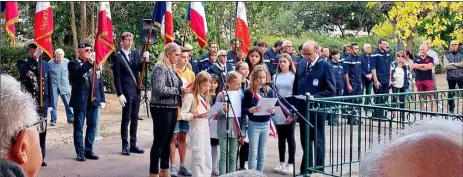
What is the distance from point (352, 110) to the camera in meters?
6.72

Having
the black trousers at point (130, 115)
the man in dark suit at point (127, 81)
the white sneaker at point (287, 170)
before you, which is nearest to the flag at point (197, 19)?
the man in dark suit at point (127, 81)

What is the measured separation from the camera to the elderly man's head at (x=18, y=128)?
1.87 metres

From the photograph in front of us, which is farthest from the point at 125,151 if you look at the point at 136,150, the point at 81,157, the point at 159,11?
the point at 159,11

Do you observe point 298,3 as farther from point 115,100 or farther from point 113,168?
point 113,168

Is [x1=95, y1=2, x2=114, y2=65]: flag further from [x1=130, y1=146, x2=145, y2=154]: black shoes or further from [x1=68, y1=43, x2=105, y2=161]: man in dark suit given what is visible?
[x1=130, y1=146, x2=145, y2=154]: black shoes

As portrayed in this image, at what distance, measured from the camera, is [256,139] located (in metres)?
7.99

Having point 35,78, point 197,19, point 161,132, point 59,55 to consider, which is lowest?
point 161,132

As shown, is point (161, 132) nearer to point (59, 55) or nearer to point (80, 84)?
point (80, 84)

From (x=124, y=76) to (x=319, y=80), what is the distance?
289cm

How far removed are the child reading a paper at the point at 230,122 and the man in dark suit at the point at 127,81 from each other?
6.76 feet

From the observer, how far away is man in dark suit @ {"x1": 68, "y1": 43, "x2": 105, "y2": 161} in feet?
30.5

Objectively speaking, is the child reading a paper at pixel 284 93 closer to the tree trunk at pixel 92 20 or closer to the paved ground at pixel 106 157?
the paved ground at pixel 106 157

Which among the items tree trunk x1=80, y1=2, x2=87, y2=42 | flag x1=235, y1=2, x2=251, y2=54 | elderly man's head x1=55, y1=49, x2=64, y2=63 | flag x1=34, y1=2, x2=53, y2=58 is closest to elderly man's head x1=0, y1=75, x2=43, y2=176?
flag x1=34, y1=2, x2=53, y2=58

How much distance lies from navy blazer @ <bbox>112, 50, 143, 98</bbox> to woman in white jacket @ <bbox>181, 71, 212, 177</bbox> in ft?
7.14
